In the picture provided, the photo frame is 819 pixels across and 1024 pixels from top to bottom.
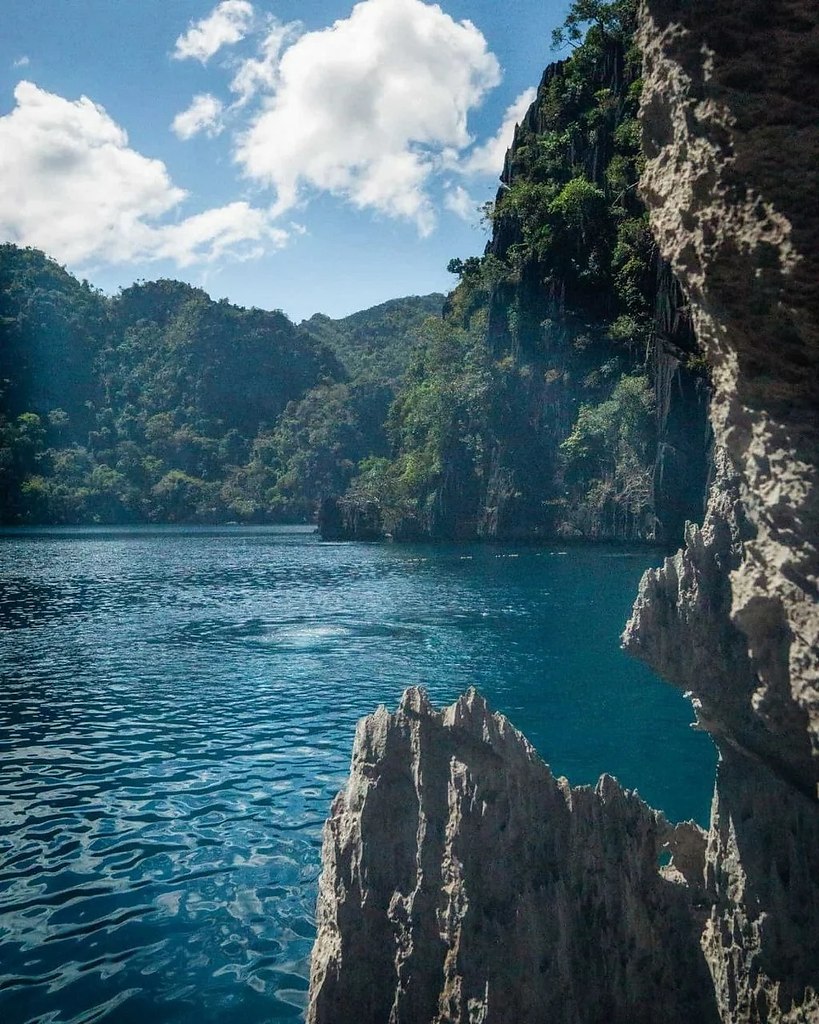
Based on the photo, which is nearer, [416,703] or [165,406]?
[416,703]

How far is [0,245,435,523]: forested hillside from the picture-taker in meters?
128

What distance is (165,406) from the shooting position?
164 meters

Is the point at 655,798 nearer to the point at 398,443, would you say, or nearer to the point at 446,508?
the point at 446,508

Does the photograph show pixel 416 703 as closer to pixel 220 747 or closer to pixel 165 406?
pixel 220 747

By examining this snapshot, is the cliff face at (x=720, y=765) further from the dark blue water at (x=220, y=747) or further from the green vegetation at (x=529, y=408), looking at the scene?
the green vegetation at (x=529, y=408)

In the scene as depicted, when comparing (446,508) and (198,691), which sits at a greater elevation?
(446,508)

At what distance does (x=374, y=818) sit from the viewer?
561 cm

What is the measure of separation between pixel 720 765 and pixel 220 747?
434 inches

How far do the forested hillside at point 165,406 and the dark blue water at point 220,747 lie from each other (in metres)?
96.9

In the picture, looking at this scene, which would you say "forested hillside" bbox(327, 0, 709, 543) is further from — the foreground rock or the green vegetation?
the foreground rock

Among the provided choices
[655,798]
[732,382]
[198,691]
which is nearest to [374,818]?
[732,382]

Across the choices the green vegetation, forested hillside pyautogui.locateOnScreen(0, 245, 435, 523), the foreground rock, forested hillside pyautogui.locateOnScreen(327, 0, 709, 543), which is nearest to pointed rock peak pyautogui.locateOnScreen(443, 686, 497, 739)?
the foreground rock

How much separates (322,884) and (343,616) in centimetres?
2492

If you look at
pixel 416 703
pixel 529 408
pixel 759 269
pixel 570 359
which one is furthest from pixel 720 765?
pixel 529 408
